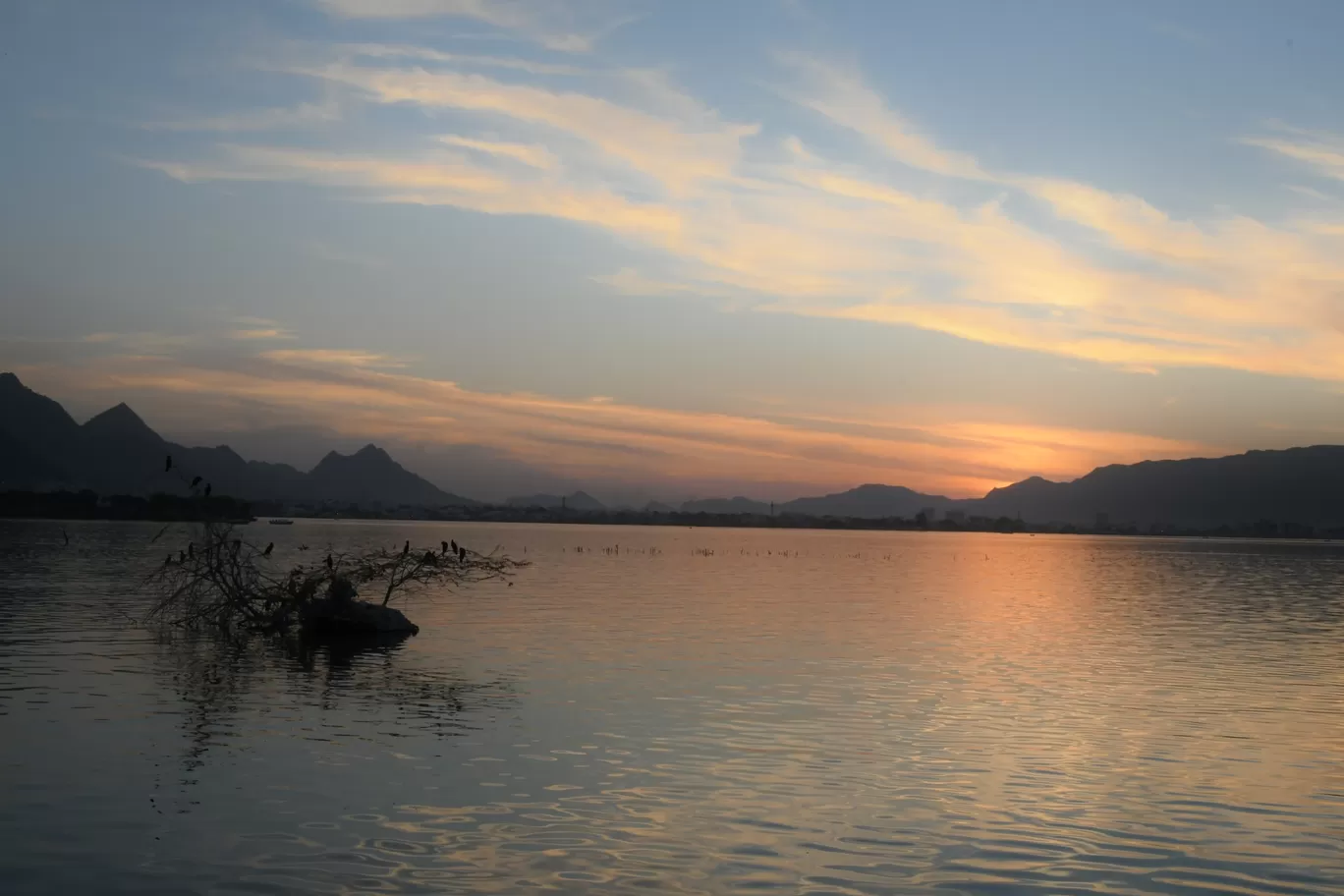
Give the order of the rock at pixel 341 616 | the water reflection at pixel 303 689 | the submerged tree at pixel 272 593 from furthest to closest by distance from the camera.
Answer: the rock at pixel 341 616, the submerged tree at pixel 272 593, the water reflection at pixel 303 689

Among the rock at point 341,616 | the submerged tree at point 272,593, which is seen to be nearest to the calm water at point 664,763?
the submerged tree at point 272,593

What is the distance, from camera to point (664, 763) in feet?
65.8

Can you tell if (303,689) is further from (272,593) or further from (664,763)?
(272,593)

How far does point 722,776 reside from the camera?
62.7 ft

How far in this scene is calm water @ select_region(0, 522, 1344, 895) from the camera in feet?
45.9

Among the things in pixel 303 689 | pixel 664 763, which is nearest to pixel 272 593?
pixel 303 689

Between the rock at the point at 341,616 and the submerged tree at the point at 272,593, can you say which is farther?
the rock at the point at 341,616

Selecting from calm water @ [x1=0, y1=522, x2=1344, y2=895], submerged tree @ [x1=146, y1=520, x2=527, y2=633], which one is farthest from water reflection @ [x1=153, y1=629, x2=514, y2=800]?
submerged tree @ [x1=146, y1=520, x2=527, y2=633]

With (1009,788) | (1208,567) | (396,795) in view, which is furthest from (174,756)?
(1208,567)

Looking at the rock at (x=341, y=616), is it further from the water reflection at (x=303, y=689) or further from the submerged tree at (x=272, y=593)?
the water reflection at (x=303, y=689)

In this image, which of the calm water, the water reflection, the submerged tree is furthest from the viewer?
the submerged tree

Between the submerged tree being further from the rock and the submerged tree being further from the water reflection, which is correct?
the water reflection

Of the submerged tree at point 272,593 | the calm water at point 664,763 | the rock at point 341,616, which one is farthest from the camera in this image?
the rock at point 341,616

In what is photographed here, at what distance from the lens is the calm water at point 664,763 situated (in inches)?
551
